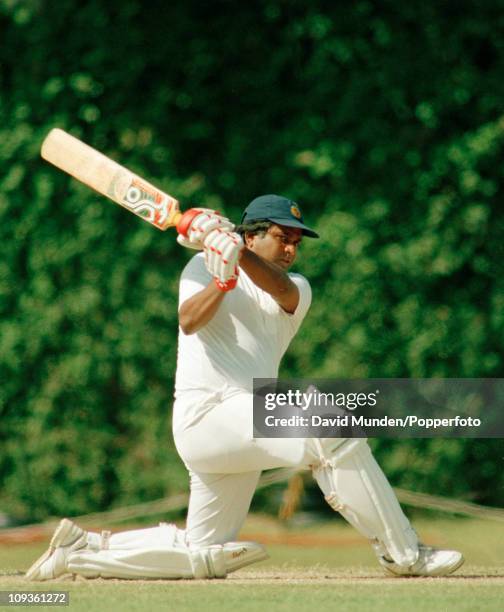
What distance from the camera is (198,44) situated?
5.35 meters

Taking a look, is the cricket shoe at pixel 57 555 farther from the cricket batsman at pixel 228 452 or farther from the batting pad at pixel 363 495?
the batting pad at pixel 363 495

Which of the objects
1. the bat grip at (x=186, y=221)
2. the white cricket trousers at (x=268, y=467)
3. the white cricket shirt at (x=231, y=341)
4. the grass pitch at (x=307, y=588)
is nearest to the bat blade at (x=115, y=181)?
the bat grip at (x=186, y=221)

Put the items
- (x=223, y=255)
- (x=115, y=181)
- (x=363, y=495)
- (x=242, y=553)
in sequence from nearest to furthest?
1. (x=223, y=255)
2. (x=363, y=495)
3. (x=242, y=553)
4. (x=115, y=181)

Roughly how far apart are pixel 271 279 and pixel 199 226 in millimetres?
256

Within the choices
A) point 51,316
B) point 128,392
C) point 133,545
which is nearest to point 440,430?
point 128,392

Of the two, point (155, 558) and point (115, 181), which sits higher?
point (115, 181)

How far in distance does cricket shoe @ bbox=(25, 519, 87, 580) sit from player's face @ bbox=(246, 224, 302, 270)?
95 cm

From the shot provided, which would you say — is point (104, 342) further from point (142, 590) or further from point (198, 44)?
point (142, 590)

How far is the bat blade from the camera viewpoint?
360 cm

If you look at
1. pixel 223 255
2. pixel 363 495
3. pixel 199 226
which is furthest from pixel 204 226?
pixel 363 495

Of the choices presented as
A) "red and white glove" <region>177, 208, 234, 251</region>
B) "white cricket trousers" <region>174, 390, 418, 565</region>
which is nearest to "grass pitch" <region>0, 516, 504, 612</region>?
"white cricket trousers" <region>174, 390, 418, 565</region>

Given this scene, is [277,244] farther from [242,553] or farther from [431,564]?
[431,564]

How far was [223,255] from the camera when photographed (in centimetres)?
332

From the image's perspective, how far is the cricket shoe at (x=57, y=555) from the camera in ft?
11.6
